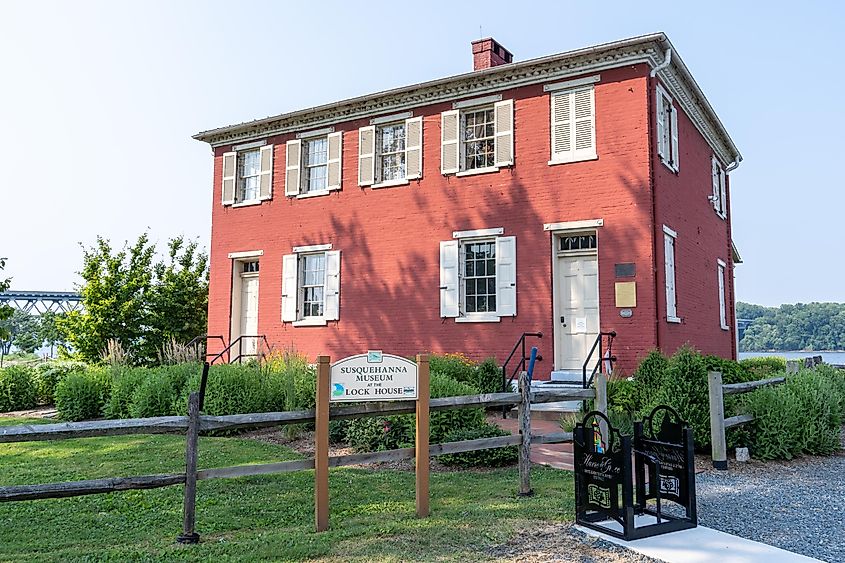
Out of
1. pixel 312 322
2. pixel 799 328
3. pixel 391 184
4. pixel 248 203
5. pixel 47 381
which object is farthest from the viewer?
pixel 799 328

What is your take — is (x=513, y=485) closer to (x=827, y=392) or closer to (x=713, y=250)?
(x=827, y=392)

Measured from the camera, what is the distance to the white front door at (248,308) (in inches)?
674

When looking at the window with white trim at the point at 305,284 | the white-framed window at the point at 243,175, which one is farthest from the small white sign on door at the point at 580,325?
the white-framed window at the point at 243,175

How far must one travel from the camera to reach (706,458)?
26.3 feet

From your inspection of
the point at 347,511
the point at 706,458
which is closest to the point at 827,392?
the point at 706,458

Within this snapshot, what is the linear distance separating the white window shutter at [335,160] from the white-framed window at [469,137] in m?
2.71

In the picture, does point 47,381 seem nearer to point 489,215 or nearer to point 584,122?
point 489,215

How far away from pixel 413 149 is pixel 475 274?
3102 mm

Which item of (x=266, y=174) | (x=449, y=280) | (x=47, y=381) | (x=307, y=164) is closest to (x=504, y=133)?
(x=449, y=280)

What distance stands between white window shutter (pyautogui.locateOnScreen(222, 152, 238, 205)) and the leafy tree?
376 cm

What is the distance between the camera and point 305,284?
53.6 ft

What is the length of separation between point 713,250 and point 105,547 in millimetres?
15156

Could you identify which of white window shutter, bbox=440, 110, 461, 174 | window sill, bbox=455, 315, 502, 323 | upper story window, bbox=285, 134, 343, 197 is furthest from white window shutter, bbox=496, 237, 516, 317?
upper story window, bbox=285, 134, 343, 197

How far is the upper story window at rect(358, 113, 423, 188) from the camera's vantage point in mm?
14898
